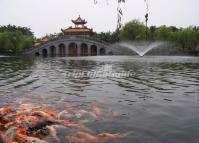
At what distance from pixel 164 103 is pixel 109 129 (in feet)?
12.9

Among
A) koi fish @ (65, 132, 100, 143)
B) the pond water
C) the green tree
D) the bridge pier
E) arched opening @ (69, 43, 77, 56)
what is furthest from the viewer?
arched opening @ (69, 43, 77, 56)

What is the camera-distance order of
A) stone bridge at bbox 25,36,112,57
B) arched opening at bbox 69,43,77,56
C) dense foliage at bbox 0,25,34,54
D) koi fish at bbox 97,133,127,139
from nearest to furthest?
koi fish at bbox 97,133,127,139 → stone bridge at bbox 25,36,112,57 → dense foliage at bbox 0,25,34,54 → arched opening at bbox 69,43,77,56

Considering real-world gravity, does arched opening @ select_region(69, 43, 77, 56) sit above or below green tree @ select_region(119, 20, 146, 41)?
below

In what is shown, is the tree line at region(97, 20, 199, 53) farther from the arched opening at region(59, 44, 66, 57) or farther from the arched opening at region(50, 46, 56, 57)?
the arched opening at region(50, 46, 56, 57)

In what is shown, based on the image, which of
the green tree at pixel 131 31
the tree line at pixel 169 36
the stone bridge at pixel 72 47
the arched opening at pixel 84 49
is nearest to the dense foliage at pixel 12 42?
the stone bridge at pixel 72 47

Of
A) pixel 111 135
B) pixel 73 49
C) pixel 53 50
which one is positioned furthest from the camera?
pixel 53 50

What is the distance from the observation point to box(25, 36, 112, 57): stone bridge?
3066 inches

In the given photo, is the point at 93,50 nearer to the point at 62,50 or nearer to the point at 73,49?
the point at 73,49

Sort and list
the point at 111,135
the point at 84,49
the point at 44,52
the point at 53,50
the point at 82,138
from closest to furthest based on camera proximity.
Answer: the point at 82,138 < the point at 111,135 < the point at 84,49 < the point at 44,52 < the point at 53,50

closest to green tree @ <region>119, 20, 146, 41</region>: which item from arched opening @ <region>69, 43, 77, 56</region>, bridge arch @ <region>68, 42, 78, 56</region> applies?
bridge arch @ <region>68, 42, 78, 56</region>

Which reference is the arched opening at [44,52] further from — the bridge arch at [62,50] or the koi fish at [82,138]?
the koi fish at [82,138]

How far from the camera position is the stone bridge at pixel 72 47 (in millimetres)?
77887

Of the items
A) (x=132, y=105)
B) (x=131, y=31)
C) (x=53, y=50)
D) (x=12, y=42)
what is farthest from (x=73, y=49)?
(x=132, y=105)

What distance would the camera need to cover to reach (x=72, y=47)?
293ft
